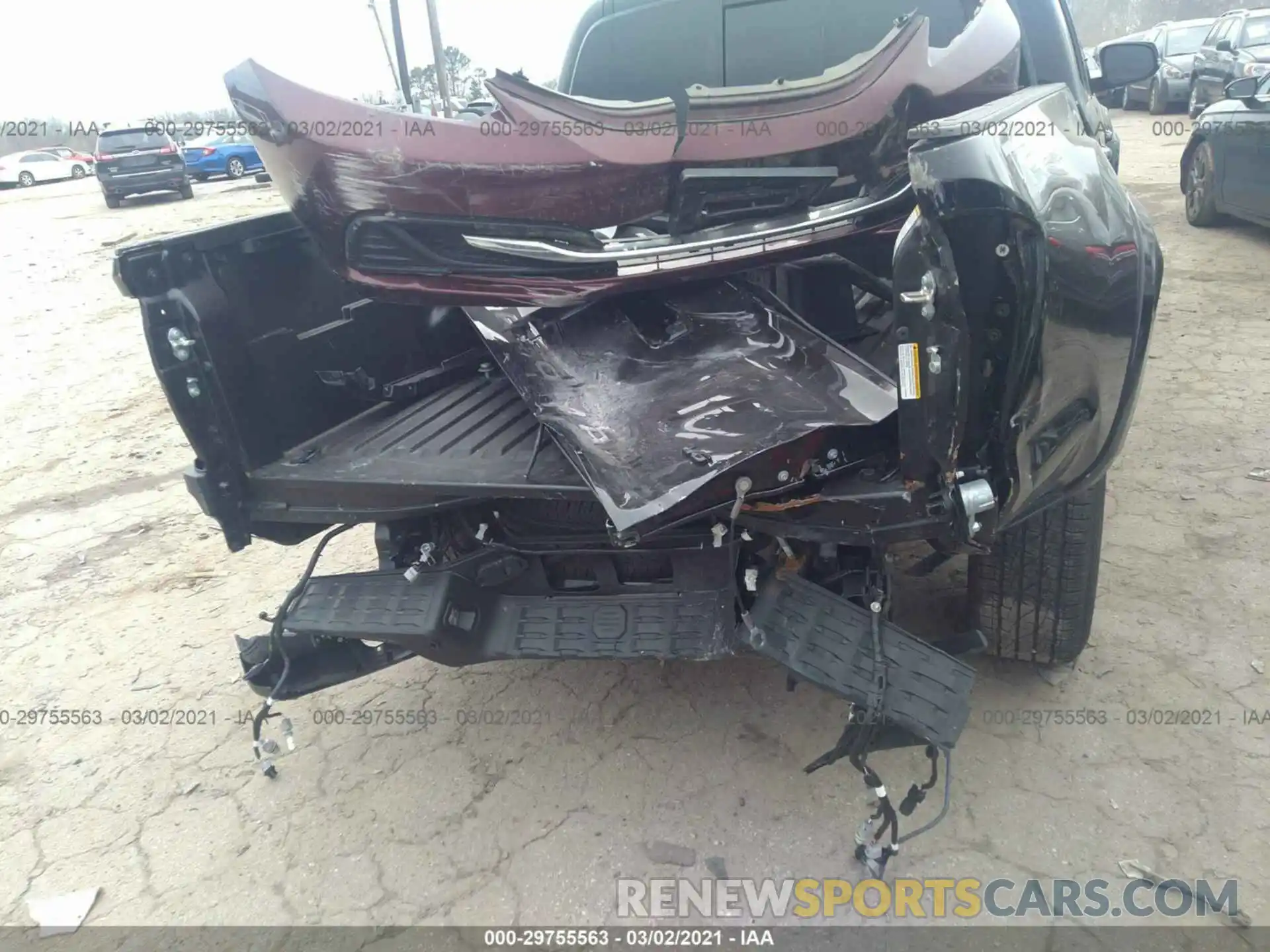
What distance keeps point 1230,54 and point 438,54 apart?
465 inches

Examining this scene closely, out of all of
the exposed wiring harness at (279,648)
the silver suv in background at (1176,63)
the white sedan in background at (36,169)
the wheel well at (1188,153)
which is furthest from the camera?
the white sedan in background at (36,169)

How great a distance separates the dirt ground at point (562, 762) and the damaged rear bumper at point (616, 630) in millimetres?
447

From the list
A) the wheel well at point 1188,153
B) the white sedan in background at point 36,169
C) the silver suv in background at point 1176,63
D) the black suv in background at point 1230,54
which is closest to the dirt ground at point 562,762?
the wheel well at point 1188,153

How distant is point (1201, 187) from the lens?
24.7ft

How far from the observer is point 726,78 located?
2.93 metres

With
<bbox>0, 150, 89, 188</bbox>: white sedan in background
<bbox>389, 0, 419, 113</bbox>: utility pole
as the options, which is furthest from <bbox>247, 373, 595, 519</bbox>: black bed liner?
<bbox>0, 150, 89, 188</bbox>: white sedan in background

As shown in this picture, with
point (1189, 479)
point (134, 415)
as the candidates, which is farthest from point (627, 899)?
point (134, 415)

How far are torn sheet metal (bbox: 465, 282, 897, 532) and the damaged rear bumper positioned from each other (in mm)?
357

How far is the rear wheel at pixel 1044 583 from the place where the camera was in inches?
93.0

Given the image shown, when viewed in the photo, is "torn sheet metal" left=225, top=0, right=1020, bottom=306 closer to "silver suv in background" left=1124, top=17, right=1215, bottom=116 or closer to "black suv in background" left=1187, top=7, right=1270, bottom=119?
"black suv in background" left=1187, top=7, right=1270, bottom=119

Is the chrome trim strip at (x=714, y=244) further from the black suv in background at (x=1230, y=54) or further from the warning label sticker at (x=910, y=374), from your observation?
the black suv in background at (x=1230, y=54)

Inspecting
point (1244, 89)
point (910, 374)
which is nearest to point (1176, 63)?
point (1244, 89)

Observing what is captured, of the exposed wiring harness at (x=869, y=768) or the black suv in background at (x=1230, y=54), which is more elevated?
the black suv in background at (x=1230, y=54)

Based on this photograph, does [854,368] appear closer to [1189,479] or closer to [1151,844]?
[1151,844]
